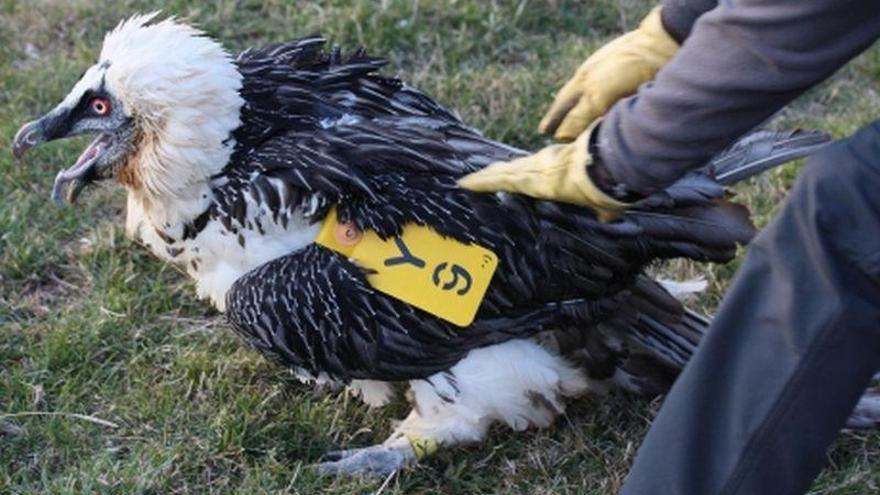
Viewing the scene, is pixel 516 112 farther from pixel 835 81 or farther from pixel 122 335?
pixel 122 335

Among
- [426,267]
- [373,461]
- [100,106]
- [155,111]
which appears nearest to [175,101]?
[155,111]

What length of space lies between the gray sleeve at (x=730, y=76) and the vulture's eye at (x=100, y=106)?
1700 mm

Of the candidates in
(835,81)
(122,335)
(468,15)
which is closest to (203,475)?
(122,335)

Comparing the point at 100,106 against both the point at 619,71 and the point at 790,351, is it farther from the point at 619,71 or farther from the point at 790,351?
the point at 790,351

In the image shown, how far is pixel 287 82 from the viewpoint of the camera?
14.2ft

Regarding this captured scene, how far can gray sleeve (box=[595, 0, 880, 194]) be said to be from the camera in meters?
2.89

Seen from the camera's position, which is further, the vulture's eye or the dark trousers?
the vulture's eye

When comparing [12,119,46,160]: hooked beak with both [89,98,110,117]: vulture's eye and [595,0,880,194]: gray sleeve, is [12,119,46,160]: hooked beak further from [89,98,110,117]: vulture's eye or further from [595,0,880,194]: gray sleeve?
[595,0,880,194]: gray sleeve

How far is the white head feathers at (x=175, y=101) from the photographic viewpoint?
4133 mm

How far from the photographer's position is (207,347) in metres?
4.71

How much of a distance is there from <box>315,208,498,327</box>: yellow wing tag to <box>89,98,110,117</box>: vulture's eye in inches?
30.5

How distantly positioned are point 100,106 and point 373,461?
1261 millimetres

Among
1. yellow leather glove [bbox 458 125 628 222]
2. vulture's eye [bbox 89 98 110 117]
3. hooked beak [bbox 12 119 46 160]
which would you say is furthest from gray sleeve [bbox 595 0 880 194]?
hooked beak [bbox 12 119 46 160]

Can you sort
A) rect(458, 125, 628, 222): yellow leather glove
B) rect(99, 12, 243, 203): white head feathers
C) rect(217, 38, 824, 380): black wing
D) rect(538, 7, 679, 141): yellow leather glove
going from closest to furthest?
rect(458, 125, 628, 222): yellow leather glove < rect(538, 7, 679, 141): yellow leather glove < rect(217, 38, 824, 380): black wing < rect(99, 12, 243, 203): white head feathers
